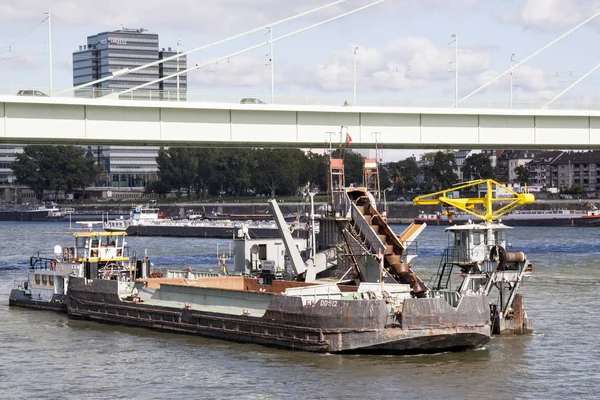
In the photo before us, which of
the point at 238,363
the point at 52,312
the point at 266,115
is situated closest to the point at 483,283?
the point at 238,363

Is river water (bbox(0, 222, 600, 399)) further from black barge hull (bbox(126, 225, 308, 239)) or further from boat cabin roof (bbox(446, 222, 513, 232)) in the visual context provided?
black barge hull (bbox(126, 225, 308, 239))

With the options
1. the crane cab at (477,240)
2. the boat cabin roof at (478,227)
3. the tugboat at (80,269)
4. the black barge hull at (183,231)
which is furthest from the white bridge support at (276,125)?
the black barge hull at (183,231)

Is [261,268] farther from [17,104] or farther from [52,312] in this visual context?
[17,104]

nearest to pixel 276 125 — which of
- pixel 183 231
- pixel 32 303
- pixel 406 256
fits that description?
pixel 32 303

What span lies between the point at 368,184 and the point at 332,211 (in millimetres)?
2396

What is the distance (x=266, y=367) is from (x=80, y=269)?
657 inches

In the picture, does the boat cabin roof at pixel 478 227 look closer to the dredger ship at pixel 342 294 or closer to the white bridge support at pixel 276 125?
the dredger ship at pixel 342 294

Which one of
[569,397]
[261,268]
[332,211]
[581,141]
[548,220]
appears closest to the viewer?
[569,397]

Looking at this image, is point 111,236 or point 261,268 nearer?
point 261,268

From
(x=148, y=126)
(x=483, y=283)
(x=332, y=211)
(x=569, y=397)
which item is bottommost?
(x=569, y=397)

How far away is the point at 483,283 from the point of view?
36875mm

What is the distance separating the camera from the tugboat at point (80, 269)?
151 feet

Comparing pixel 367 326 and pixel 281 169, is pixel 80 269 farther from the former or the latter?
pixel 281 169

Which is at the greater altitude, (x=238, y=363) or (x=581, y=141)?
(x=581, y=141)
